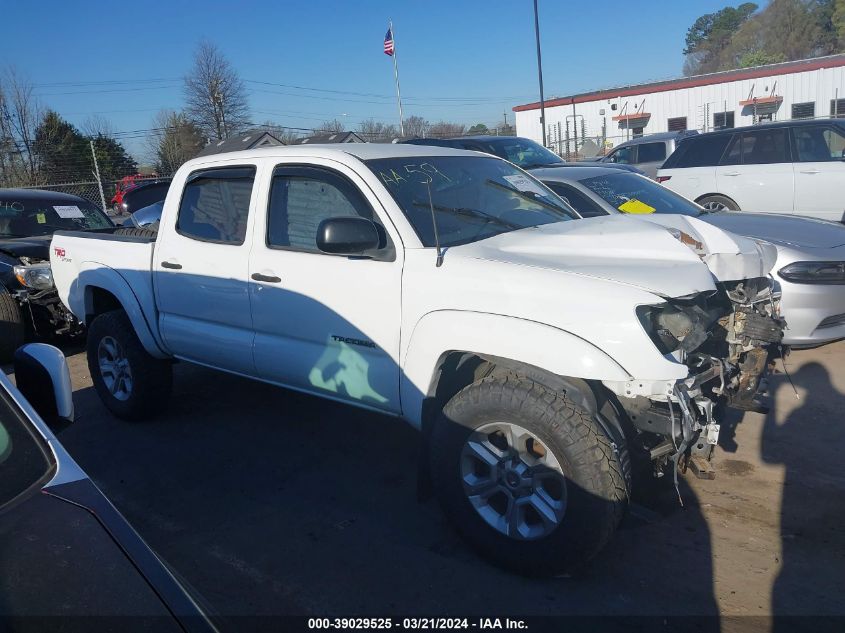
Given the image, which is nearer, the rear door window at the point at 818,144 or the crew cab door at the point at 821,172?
the crew cab door at the point at 821,172

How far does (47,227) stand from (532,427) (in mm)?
7503

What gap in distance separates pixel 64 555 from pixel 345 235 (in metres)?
2.00

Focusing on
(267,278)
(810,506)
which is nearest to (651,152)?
(810,506)

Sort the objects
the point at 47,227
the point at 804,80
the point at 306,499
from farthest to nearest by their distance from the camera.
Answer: the point at 804,80 < the point at 47,227 < the point at 306,499

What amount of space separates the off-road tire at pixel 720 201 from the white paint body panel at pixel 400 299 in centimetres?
677

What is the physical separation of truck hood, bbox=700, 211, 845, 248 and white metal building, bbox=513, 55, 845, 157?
71.6 ft

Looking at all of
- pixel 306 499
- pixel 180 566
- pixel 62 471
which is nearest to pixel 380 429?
pixel 306 499

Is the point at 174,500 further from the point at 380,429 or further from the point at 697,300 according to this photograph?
the point at 697,300

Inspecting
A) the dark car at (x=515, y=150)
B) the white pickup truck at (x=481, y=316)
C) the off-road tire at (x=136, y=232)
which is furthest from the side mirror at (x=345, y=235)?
the dark car at (x=515, y=150)

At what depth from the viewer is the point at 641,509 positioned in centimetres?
359

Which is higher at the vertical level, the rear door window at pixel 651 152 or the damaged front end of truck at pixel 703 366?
the rear door window at pixel 651 152

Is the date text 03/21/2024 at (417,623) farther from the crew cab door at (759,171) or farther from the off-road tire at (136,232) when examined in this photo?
the crew cab door at (759,171)

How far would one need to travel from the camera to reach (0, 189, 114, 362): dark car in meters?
7.04

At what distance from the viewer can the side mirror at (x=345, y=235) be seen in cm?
337
